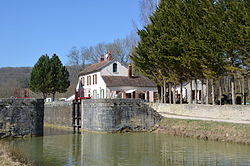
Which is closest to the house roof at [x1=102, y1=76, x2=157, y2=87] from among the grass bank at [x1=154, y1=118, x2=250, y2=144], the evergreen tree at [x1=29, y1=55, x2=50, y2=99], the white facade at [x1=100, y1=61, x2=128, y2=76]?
the white facade at [x1=100, y1=61, x2=128, y2=76]

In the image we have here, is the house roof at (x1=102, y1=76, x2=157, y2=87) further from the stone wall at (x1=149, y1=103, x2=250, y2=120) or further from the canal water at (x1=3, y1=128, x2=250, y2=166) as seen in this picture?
the canal water at (x1=3, y1=128, x2=250, y2=166)

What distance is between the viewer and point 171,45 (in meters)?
28.9

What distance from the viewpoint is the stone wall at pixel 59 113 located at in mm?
34500

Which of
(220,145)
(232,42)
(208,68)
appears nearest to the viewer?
(220,145)

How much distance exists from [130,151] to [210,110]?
9.29 meters

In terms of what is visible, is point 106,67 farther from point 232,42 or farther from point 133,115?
point 232,42

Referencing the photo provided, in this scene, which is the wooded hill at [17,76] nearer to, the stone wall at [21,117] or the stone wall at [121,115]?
the stone wall at [121,115]

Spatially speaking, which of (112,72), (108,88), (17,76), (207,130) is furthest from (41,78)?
(17,76)

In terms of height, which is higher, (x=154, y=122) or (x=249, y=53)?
(x=249, y=53)

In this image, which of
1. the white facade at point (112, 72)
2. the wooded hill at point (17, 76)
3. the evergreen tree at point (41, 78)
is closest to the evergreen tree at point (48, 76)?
the evergreen tree at point (41, 78)

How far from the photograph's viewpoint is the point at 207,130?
75.9 feet

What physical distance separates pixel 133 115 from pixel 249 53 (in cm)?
1036

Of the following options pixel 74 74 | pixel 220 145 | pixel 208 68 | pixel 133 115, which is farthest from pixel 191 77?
pixel 74 74

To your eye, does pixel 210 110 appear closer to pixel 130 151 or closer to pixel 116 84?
pixel 130 151
